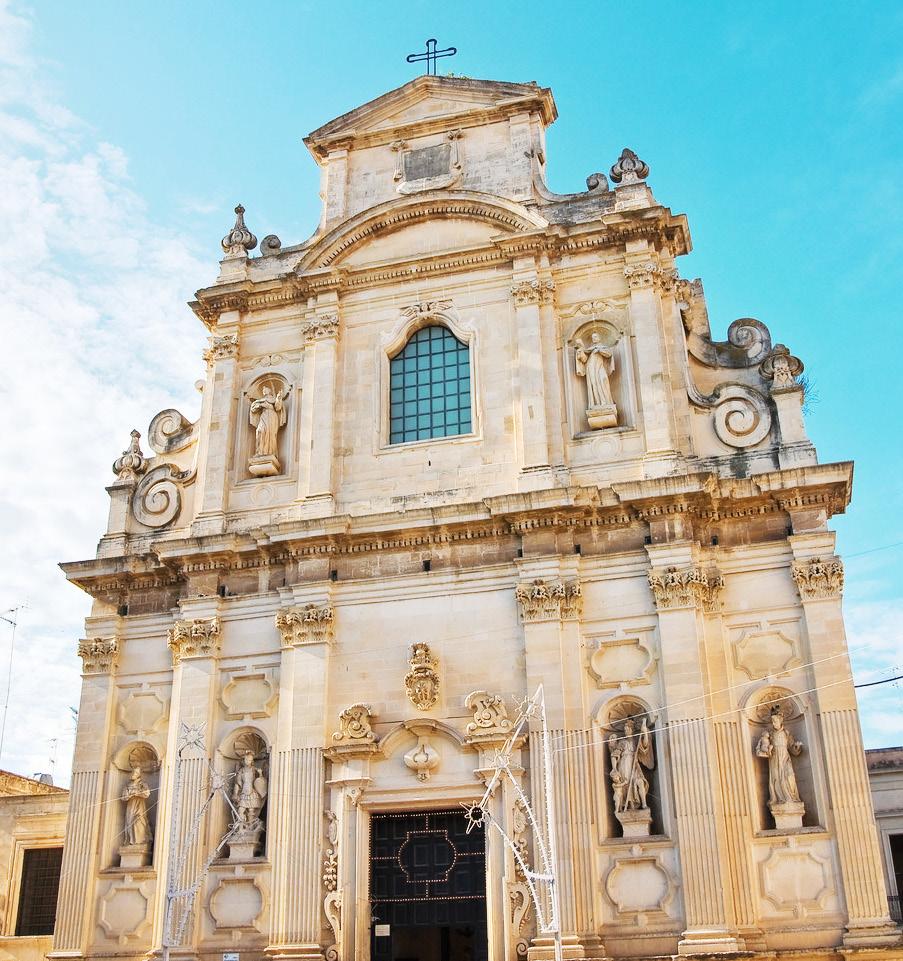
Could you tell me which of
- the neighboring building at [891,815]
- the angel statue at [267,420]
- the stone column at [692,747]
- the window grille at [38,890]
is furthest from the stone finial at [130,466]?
the neighboring building at [891,815]

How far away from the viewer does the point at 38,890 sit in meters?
25.6

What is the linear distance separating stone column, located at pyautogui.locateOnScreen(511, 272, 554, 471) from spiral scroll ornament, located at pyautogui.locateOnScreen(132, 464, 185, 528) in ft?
23.8

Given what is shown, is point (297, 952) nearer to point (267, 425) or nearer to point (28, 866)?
point (28, 866)

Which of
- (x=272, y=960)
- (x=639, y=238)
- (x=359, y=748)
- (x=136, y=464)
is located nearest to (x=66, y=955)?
(x=272, y=960)

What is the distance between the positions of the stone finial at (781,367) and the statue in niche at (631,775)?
6.54 m

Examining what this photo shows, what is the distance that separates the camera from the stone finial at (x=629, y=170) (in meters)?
23.7

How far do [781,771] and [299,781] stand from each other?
7.94 m

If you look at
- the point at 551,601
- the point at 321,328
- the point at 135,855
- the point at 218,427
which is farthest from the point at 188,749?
the point at 321,328

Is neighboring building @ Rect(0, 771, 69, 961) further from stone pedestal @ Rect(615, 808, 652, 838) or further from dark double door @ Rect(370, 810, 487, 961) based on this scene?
stone pedestal @ Rect(615, 808, 652, 838)

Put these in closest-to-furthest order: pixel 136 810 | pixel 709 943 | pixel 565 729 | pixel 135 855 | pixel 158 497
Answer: pixel 709 943 < pixel 565 729 < pixel 135 855 < pixel 136 810 < pixel 158 497

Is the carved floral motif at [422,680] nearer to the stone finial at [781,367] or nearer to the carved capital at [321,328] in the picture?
the carved capital at [321,328]

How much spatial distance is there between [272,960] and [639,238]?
1433 centimetres

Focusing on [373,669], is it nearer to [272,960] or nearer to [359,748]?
[359,748]

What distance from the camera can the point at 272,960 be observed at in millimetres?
19516
